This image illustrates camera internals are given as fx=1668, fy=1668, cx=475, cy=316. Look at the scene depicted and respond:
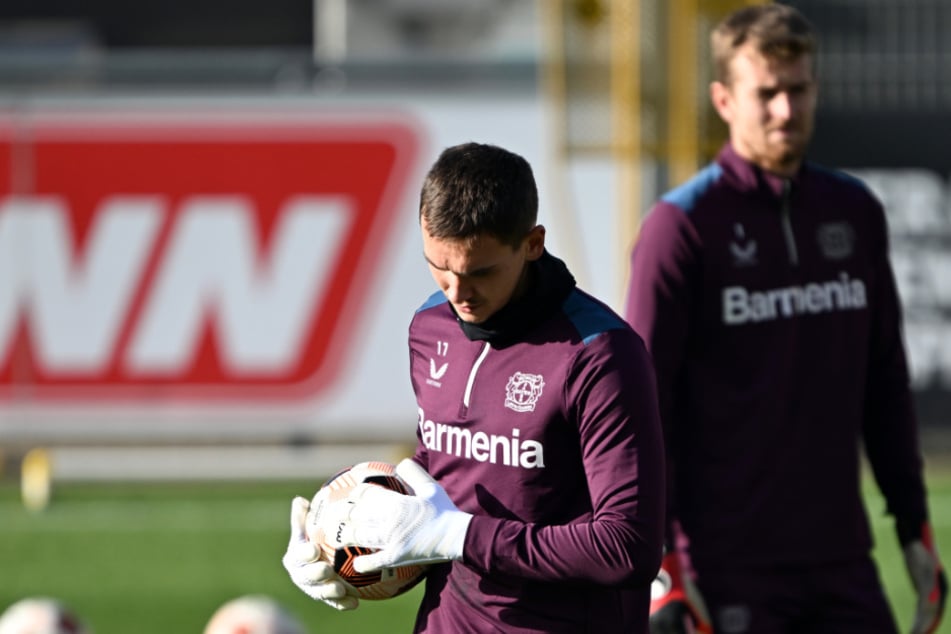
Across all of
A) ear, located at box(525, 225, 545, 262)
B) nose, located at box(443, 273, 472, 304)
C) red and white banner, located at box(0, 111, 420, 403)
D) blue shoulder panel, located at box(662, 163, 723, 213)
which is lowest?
red and white banner, located at box(0, 111, 420, 403)

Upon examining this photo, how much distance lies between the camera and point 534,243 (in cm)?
325

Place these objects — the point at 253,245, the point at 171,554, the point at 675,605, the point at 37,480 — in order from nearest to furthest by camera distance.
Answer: the point at 675,605 < the point at 171,554 < the point at 37,480 < the point at 253,245

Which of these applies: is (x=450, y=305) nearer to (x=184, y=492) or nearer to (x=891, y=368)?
(x=891, y=368)

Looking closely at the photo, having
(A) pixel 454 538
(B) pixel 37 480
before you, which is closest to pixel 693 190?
(A) pixel 454 538

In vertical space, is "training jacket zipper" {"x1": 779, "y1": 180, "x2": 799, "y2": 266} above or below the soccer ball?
above

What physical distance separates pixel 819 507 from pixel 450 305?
134 cm

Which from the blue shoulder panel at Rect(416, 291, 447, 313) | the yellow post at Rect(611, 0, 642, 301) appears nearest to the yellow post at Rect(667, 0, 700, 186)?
the yellow post at Rect(611, 0, 642, 301)

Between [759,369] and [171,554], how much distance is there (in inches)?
232

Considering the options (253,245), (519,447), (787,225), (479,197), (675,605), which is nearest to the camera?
(479,197)

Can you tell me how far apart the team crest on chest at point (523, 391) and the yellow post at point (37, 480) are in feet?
27.0

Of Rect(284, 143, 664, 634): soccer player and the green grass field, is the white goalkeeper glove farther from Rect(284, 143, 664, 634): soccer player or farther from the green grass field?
the green grass field

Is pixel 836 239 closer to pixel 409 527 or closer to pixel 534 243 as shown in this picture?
pixel 534 243

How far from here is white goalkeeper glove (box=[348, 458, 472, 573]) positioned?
3225 millimetres

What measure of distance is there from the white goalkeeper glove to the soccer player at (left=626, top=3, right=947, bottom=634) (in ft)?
3.48
